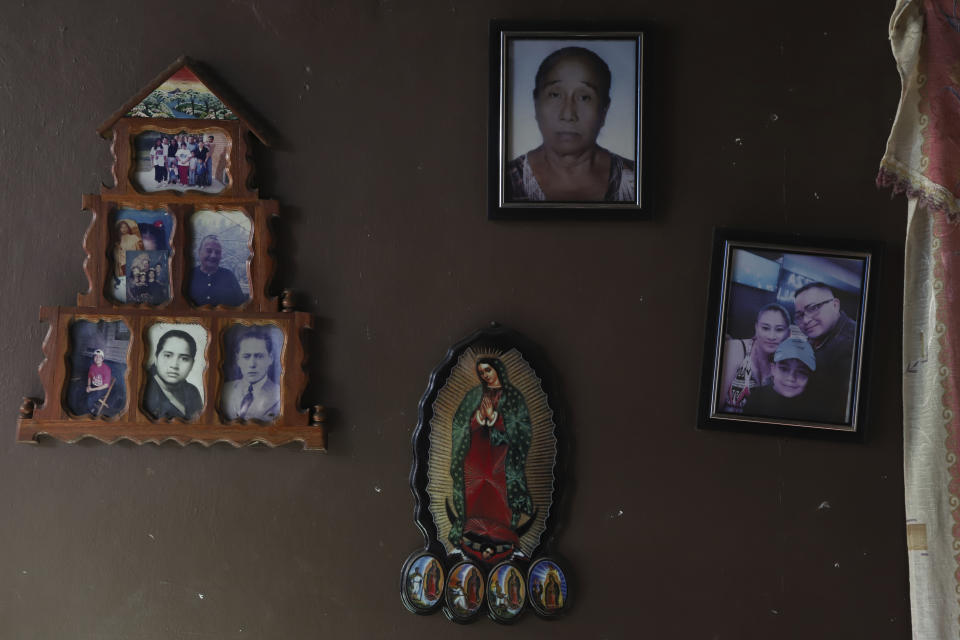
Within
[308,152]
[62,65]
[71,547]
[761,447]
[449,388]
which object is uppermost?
[62,65]

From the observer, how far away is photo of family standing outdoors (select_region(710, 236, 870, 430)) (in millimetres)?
1944

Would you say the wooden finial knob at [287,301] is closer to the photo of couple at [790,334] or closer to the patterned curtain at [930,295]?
the photo of couple at [790,334]

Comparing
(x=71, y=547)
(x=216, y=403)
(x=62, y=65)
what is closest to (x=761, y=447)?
(x=216, y=403)

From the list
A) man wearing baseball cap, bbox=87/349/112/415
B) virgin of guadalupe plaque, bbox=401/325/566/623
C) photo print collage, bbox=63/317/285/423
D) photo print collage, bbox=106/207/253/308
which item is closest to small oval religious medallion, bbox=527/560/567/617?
virgin of guadalupe plaque, bbox=401/325/566/623

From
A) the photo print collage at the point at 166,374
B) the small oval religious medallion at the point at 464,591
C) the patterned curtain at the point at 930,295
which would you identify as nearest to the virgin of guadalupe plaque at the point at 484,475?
the small oval religious medallion at the point at 464,591

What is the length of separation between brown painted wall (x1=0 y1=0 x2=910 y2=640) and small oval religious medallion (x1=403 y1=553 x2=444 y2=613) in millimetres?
42

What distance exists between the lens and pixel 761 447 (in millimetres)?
1956

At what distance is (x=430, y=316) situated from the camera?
1976mm

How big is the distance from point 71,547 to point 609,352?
1.45 meters

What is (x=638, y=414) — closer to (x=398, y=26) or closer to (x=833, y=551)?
(x=833, y=551)

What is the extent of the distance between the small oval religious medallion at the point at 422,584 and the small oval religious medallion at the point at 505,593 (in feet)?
0.43

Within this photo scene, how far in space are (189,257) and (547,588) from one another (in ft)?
4.06

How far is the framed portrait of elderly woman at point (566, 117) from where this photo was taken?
1971 millimetres

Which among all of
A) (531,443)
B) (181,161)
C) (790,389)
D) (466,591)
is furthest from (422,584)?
(181,161)
